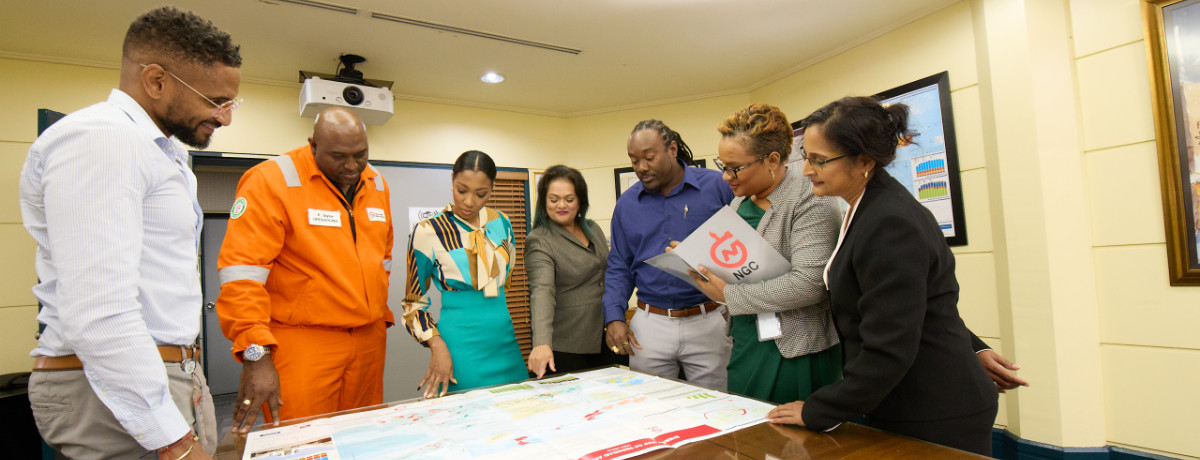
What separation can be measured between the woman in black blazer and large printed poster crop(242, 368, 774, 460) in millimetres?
216

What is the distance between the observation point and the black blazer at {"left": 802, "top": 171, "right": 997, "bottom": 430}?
1.06 meters

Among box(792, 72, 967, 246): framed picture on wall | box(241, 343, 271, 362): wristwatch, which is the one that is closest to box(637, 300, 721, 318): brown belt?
box(241, 343, 271, 362): wristwatch

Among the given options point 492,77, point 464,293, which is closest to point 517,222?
point 492,77

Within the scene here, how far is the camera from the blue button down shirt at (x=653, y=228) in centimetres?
221

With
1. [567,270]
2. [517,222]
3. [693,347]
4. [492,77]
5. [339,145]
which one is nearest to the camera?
[339,145]

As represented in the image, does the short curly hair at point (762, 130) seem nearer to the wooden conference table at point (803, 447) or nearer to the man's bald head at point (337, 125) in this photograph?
the wooden conference table at point (803, 447)

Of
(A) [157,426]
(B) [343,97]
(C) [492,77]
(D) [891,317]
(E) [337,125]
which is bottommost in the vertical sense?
(A) [157,426]

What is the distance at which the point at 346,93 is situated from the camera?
4078 millimetres

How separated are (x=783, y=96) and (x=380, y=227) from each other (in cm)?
390

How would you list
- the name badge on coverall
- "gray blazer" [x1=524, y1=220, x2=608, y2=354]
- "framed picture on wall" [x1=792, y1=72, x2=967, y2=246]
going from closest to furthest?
the name badge on coverall → "gray blazer" [x1=524, y1=220, x2=608, y2=354] → "framed picture on wall" [x1=792, y1=72, x2=967, y2=246]

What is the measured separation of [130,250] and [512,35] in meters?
3.17

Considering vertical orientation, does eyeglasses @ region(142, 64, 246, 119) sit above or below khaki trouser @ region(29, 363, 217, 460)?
above

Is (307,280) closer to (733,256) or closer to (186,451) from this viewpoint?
(186,451)

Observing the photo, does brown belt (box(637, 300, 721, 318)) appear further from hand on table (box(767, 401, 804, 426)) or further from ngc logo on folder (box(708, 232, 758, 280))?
hand on table (box(767, 401, 804, 426))
